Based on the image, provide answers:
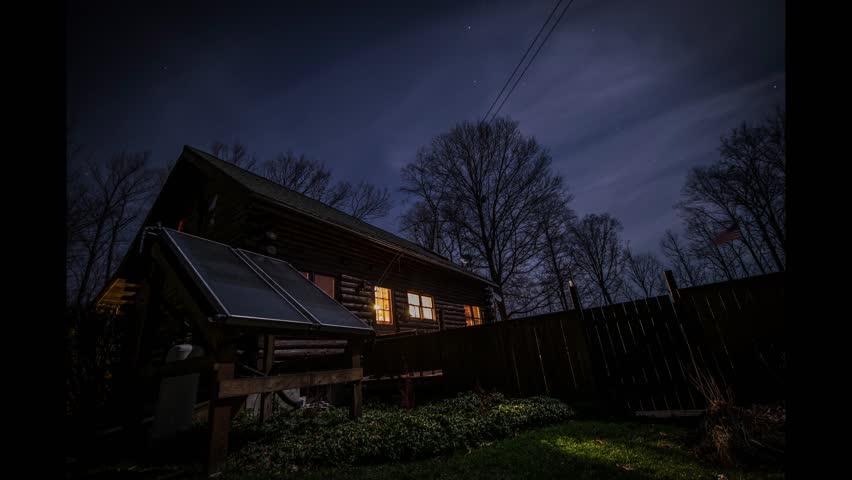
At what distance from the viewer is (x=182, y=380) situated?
19.5ft

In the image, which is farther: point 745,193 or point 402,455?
point 745,193

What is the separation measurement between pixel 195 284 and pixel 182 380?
2694 mm

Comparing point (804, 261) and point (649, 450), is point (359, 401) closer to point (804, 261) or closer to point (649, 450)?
point (649, 450)

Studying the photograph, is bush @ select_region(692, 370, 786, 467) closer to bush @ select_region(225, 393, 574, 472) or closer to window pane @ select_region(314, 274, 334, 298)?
bush @ select_region(225, 393, 574, 472)

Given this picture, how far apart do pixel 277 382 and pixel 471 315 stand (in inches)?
590

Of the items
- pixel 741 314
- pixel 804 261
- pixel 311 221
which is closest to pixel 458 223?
pixel 311 221

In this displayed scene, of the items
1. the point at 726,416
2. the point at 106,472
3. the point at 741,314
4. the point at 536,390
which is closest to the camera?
the point at 726,416

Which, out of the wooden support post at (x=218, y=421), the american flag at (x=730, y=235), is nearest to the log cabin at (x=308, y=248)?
the wooden support post at (x=218, y=421)

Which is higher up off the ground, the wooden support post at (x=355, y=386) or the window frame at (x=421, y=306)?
the window frame at (x=421, y=306)

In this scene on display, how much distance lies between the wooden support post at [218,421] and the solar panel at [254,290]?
698mm

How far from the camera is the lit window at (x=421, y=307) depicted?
14469 mm

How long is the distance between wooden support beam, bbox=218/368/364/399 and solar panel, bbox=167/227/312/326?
82cm

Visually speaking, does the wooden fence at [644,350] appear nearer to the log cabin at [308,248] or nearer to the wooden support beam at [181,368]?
the log cabin at [308,248]

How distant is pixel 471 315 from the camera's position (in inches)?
744
